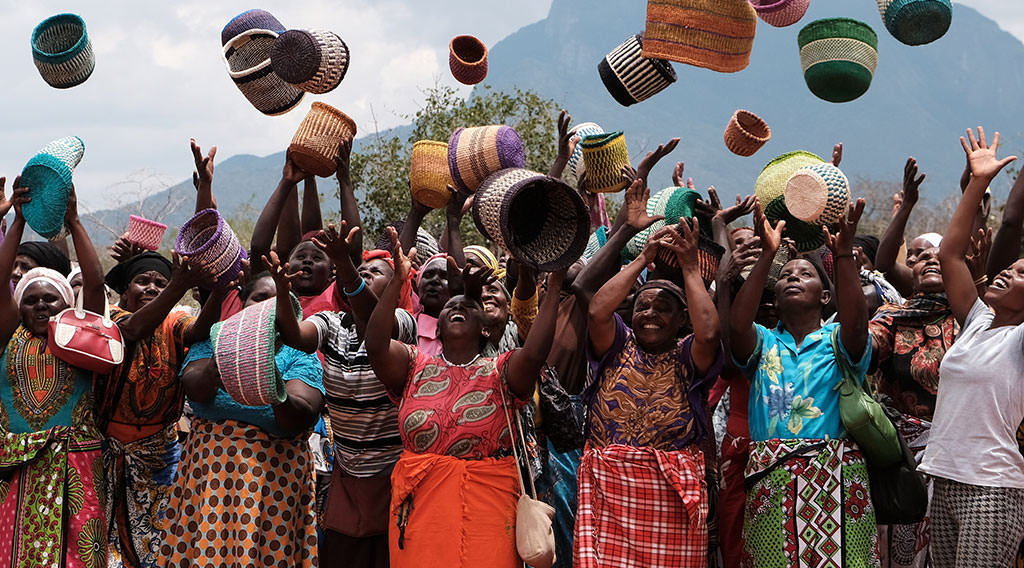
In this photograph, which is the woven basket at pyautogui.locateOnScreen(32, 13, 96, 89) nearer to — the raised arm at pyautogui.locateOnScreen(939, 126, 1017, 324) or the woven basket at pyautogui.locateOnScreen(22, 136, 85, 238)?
the woven basket at pyautogui.locateOnScreen(22, 136, 85, 238)

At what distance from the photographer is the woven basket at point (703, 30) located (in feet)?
17.5

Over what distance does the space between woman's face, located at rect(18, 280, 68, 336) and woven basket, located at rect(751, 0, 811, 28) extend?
13.6 ft

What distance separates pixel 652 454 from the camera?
477 centimetres

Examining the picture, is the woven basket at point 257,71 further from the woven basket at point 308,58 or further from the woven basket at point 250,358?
the woven basket at point 250,358

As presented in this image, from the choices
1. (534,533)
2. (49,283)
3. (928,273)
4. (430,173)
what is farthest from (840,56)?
(49,283)

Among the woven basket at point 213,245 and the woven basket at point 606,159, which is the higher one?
the woven basket at point 606,159

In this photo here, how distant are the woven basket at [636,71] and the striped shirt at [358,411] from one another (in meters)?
2.20

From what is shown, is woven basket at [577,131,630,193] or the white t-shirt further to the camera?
woven basket at [577,131,630,193]

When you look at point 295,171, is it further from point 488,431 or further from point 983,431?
point 983,431

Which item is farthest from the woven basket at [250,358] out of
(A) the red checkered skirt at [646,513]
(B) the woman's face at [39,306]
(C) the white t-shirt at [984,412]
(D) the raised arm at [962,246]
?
(D) the raised arm at [962,246]

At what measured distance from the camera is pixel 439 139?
49.9 ft

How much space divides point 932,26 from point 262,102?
4057 mm

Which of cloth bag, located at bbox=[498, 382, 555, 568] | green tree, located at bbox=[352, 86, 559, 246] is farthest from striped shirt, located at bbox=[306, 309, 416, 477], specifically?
green tree, located at bbox=[352, 86, 559, 246]

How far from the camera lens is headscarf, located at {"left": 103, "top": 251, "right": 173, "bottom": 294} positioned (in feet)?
20.2
